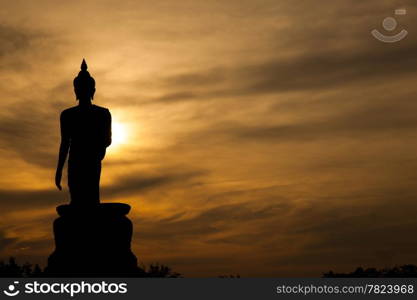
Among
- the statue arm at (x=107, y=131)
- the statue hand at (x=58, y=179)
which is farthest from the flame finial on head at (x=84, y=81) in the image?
the statue hand at (x=58, y=179)

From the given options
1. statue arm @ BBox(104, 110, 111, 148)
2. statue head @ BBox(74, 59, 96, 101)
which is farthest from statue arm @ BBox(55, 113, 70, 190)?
statue arm @ BBox(104, 110, 111, 148)

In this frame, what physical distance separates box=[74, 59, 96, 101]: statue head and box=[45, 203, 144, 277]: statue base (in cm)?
257

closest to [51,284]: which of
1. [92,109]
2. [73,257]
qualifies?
[73,257]

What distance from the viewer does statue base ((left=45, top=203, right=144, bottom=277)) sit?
18.2m

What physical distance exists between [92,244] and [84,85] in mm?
3643

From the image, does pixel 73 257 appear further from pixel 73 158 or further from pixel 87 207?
pixel 73 158

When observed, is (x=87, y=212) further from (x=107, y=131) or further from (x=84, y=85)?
(x=84, y=85)

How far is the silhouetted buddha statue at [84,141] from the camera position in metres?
19.0

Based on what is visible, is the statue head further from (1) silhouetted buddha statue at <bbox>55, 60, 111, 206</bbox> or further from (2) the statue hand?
(2) the statue hand

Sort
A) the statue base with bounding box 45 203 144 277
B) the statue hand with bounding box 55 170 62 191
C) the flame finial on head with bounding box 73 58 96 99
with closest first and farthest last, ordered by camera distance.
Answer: the statue base with bounding box 45 203 144 277, the flame finial on head with bounding box 73 58 96 99, the statue hand with bounding box 55 170 62 191

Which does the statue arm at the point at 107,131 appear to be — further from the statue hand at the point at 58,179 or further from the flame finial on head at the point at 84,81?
the statue hand at the point at 58,179

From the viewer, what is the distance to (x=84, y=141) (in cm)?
1923

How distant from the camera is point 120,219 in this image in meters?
18.6

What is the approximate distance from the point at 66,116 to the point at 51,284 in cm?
441
